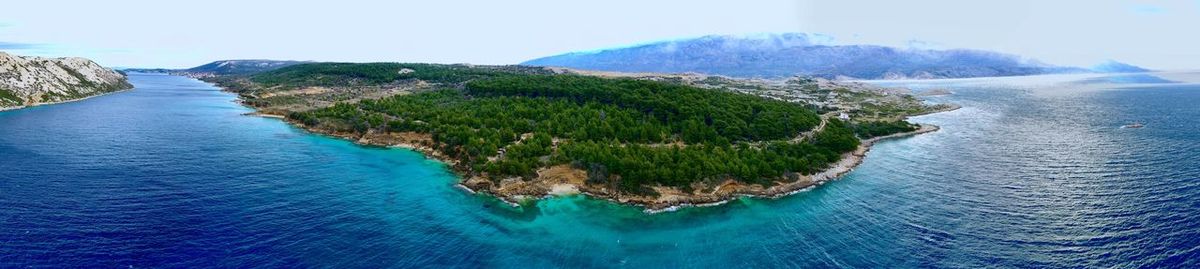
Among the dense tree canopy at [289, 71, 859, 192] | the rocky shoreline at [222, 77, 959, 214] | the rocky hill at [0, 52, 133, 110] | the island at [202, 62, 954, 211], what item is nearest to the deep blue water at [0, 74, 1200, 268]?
the rocky shoreline at [222, 77, 959, 214]

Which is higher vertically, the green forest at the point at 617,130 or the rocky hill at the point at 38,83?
the rocky hill at the point at 38,83

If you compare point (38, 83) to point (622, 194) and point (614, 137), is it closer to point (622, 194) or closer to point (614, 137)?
point (614, 137)

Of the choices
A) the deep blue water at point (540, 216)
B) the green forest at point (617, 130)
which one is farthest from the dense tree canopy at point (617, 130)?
the deep blue water at point (540, 216)

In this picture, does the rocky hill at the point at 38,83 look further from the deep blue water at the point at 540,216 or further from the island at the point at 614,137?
the deep blue water at the point at 540,216

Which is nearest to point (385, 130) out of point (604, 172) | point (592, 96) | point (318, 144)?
point (318, 144)

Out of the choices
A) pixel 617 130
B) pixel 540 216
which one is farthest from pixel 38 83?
pixel 540 216

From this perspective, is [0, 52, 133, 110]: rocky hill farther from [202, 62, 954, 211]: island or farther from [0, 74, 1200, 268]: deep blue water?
[0, 74, 1200, 268]: deep blue water

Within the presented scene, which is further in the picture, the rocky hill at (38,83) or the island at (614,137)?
the rocky hill at (38,83)
